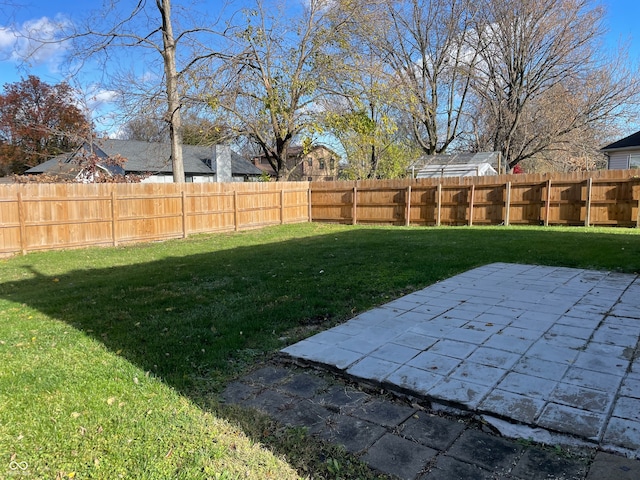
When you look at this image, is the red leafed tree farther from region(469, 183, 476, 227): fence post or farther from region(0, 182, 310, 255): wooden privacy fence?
region(469, 183, 476, 227): fence post

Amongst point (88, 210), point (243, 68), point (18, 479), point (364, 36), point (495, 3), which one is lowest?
point (18, 479)

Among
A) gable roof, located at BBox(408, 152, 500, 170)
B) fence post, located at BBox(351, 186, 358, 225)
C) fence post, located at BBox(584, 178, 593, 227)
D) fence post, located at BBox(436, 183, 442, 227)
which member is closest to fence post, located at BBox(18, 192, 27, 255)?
fence post, located at BBox(351, 186, 358, 225)

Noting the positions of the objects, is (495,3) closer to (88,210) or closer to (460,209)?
(460,209)

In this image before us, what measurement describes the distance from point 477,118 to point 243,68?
15.1 meters

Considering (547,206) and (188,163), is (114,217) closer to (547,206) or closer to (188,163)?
(547,206)

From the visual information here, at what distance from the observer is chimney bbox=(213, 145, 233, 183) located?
1175 inches

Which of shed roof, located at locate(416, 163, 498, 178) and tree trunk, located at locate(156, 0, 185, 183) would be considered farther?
shed roof, located at locate(416, 163, 498, 178)

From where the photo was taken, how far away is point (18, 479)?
6.28ft

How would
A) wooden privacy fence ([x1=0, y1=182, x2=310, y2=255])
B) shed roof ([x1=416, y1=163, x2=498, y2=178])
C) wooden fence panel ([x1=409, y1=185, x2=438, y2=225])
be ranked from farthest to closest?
1. shed roof ([x1=416, y1=163, x2=498, y2=178])
2. wooden fence panel ([x1=409, y1=185, x2=438, y2=225])
3. wooden privacy fence ([x1=0, y1=182, x2=310, y2=255])

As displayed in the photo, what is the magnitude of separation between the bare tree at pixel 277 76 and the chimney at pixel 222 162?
1406 cm

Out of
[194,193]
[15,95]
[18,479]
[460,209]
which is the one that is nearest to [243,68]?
[194,193]

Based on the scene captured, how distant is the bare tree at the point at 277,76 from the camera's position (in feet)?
48.8

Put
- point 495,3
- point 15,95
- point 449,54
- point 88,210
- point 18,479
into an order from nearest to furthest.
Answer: point 18,479 < point 88,210 < point 495,3 < point 449,54 < point 15,95

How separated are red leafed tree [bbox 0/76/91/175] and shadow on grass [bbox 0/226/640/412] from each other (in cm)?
2791
